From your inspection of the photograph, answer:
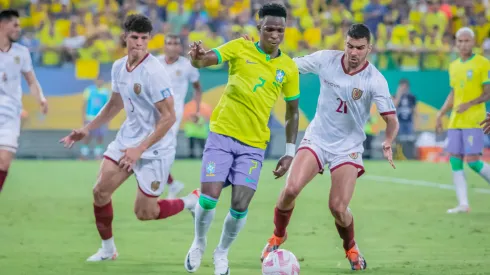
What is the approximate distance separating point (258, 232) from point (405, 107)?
14689 mm

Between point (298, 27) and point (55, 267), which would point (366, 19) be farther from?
point (55, 267)

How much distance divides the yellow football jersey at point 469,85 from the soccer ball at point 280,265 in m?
7.05

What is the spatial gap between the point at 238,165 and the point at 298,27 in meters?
20.0

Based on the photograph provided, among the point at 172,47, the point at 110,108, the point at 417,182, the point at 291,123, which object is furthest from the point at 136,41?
the point at 417,182

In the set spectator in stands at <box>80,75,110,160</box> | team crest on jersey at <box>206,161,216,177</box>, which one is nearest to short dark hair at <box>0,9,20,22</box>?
team crest on jersey at <box>206,161,216,177</box>

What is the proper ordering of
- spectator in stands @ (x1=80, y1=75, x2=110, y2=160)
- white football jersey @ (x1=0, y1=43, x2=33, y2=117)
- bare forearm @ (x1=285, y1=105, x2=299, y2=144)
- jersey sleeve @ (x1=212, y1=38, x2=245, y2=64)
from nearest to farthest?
jersey sleeve @ (x1=212, y1=38, x2=245, y2=64), bare forearm @ (x1=285, y1=105, x2=299, y2=144), white football jersey @ (x1=0, y1=43, x2=33, y2=117), spectator in stands @ (x1=80, y1=75, x2=110, y2=160)

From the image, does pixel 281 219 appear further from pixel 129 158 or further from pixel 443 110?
pixel 443 110

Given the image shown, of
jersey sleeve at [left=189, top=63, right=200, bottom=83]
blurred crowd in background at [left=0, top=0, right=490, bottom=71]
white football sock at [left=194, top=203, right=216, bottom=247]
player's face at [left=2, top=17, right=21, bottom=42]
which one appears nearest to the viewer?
white football sock at [left=194, top=203, right=216, bottom=247]

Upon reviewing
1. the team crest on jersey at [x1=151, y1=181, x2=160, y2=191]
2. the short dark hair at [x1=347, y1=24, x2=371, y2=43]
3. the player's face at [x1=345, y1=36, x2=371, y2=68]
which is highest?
the short dark hair at [x1=347, y1=24, x2=371, y2=43]

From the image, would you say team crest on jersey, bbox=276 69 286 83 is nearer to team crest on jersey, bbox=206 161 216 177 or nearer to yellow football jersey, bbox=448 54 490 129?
team crest on jersey, bbox=206 161 216 177

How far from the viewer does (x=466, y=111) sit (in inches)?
562

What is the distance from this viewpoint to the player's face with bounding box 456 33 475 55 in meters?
13.9

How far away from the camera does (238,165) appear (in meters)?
8.48

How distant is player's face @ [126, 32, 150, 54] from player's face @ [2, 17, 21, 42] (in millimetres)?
2312
